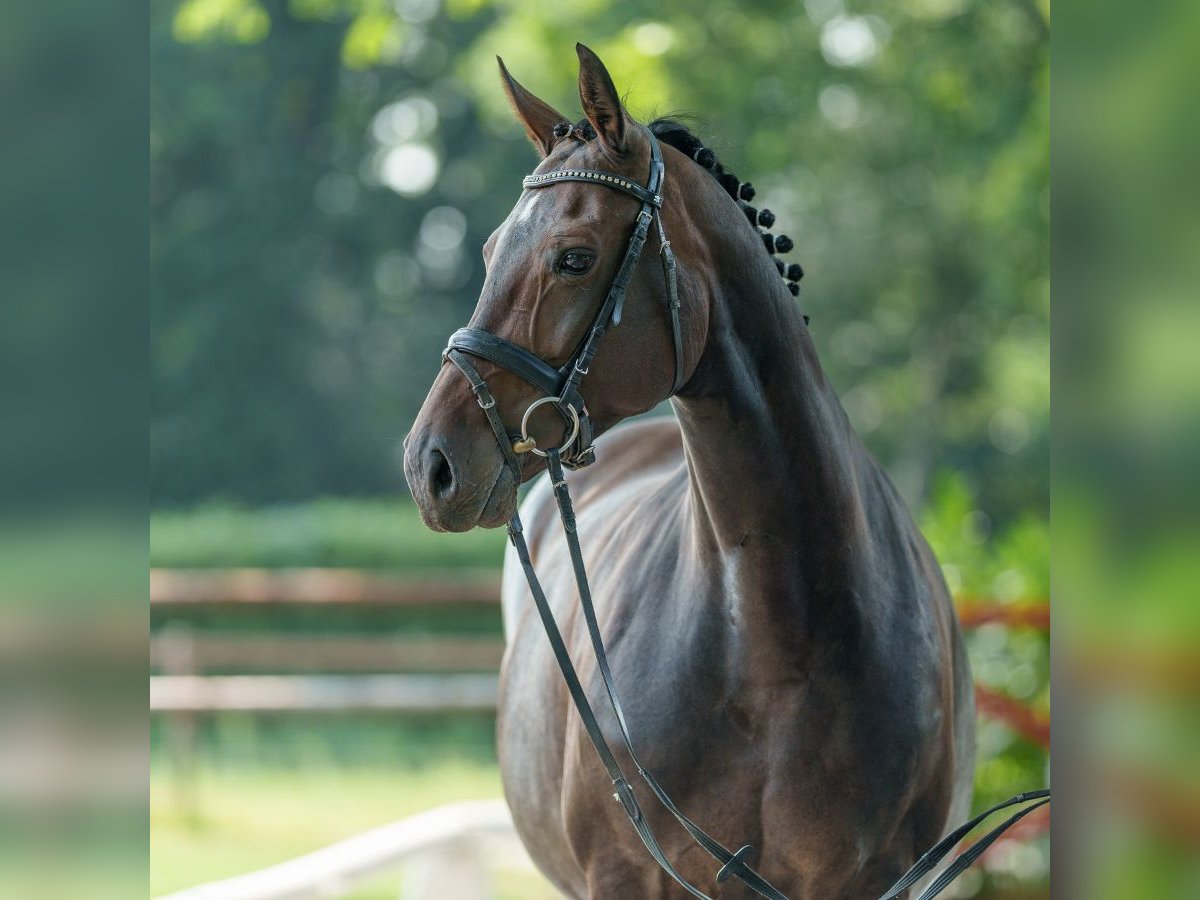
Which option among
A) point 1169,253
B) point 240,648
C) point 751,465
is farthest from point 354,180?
point 1169,253

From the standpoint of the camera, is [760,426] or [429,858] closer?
[760,426]

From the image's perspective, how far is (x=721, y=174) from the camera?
8.26 feet

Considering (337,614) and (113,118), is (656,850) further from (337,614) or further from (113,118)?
(337,614)

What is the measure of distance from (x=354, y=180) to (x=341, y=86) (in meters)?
1.55

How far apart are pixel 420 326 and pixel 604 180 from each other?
20722 mm

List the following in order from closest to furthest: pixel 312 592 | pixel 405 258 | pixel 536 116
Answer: pixel 536 116 → pixel 312 592 → pixel 405 258

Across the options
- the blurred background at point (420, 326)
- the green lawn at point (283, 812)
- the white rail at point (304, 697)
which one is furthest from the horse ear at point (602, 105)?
the white rail at point (304, 697)

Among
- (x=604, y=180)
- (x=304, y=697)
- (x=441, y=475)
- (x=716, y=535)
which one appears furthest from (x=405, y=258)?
(x=441, y=475)

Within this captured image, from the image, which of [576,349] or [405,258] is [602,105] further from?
[405,258]

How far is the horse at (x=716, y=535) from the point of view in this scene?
2146 mm

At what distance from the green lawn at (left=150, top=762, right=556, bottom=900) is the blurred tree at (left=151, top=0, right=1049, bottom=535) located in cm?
732

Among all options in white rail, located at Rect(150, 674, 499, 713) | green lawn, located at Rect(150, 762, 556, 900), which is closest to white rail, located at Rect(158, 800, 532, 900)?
green lawn, located at Rect(150, 762, 556, 900)

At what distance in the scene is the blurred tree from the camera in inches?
646

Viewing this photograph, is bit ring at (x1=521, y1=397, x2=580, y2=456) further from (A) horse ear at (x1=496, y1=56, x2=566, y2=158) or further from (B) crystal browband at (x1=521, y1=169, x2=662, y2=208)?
(A) horse ear at (x1=496, y1=56, x2=566, y2=158)
